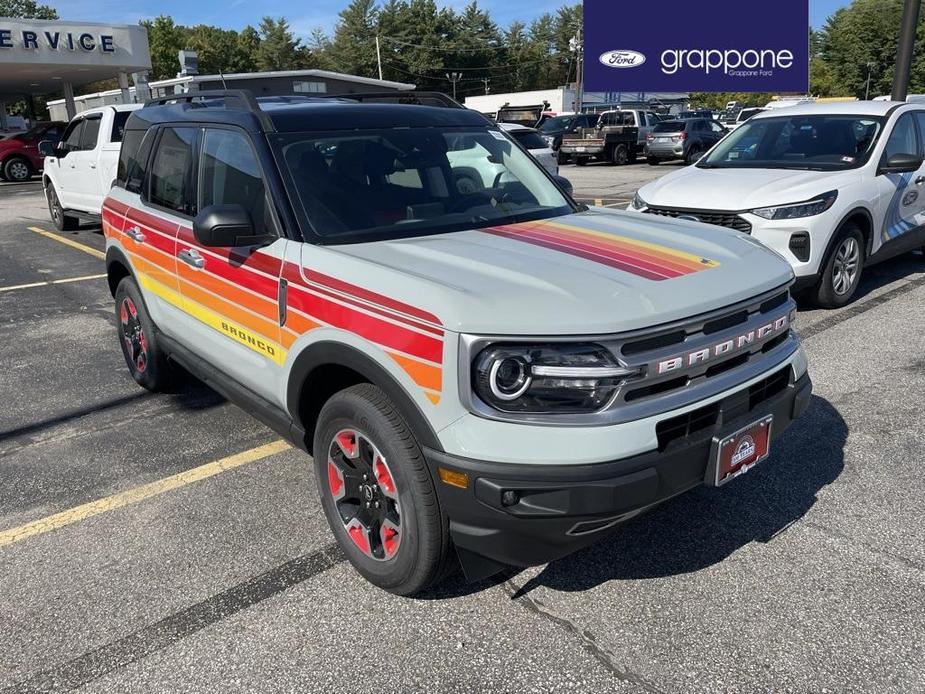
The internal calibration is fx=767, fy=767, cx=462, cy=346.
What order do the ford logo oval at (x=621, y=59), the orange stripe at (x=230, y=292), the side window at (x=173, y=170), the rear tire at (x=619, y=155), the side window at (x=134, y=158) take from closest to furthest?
the orange stripe at (x=230, y=292) < the side window at (x=173, y=170) < the side window at (x=134, y=158) < the rear tire at (x=619, y=155) < the ford logo oval at (x=621, y=59)

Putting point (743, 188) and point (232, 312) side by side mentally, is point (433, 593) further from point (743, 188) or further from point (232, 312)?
point (743, 188)

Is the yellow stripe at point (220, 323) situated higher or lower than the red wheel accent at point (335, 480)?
higher

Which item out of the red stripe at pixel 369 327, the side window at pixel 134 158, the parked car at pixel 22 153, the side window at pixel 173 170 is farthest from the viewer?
the parked car at pixel 22 153

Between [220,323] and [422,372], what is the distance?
1.64m

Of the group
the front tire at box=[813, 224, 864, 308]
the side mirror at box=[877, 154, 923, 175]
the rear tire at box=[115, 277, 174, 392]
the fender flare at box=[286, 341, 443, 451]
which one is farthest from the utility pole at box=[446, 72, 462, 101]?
the fender flare at box=[286, 341, 443, 451]

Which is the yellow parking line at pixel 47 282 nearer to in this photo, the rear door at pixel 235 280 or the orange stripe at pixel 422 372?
the rear door at pixel 235 280

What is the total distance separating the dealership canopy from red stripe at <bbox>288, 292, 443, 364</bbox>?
29.1m

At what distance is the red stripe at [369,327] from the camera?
2455 millimetres

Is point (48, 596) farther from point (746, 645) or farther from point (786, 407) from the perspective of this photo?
point (786, 407)

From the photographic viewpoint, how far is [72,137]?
1173cm

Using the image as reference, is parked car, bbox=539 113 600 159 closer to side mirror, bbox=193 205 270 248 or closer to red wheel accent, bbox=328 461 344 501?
side mirror, bbox=193 205 270 248

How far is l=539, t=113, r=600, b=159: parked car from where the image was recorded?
1042 inches

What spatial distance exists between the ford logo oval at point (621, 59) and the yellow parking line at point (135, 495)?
81.5 ft

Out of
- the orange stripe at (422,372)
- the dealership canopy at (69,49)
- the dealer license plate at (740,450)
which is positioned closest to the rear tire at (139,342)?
the orange stripe at (422,372)
